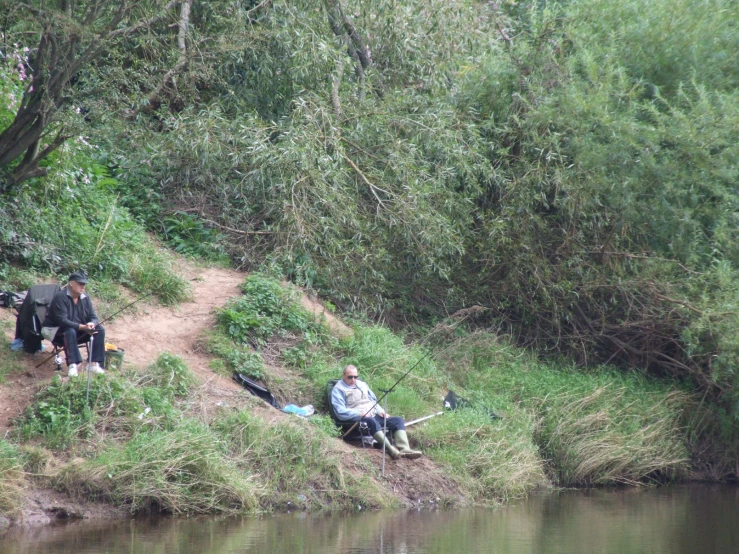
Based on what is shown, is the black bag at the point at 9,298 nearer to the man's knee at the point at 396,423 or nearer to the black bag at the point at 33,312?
the black bag at the point at 33,312

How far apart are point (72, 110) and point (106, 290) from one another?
2690mm

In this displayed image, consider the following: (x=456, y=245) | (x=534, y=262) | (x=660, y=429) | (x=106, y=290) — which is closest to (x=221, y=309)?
(x=106, y=290)

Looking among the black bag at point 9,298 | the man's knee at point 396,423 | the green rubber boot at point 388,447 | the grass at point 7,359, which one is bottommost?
the green rubber boot at point 388,447

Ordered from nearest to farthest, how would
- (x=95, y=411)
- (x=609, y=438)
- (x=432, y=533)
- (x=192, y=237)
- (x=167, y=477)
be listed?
(x=432, y=533) → (x=167, y=477) → (x=95, y=411) → (x=609, y=438) → (x=192, y=237)

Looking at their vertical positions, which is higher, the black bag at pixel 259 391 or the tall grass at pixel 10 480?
the tall grass at pixel 10 480

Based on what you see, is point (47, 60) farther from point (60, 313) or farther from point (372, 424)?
point (372, 424)

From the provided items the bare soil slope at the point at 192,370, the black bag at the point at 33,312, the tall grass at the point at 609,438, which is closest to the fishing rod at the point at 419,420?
the bare soil slope at the point at 192,370

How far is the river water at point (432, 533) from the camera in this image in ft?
26.8

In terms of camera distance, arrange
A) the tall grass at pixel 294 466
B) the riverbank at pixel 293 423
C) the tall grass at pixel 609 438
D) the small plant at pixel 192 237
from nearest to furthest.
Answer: the riverbank at pixel 293 423 → the tall grass at pixel 294 466 → the tall grass at pixel 609 438 → the small plant at pixel 192 237

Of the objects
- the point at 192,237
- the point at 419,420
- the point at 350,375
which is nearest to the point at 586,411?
the point at 419,420

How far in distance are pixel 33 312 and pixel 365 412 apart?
415 centimetres

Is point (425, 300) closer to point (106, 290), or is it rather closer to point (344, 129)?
point (344, 129)

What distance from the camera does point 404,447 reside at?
11664 millimetres

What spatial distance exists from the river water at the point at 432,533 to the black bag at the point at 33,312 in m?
2.54
